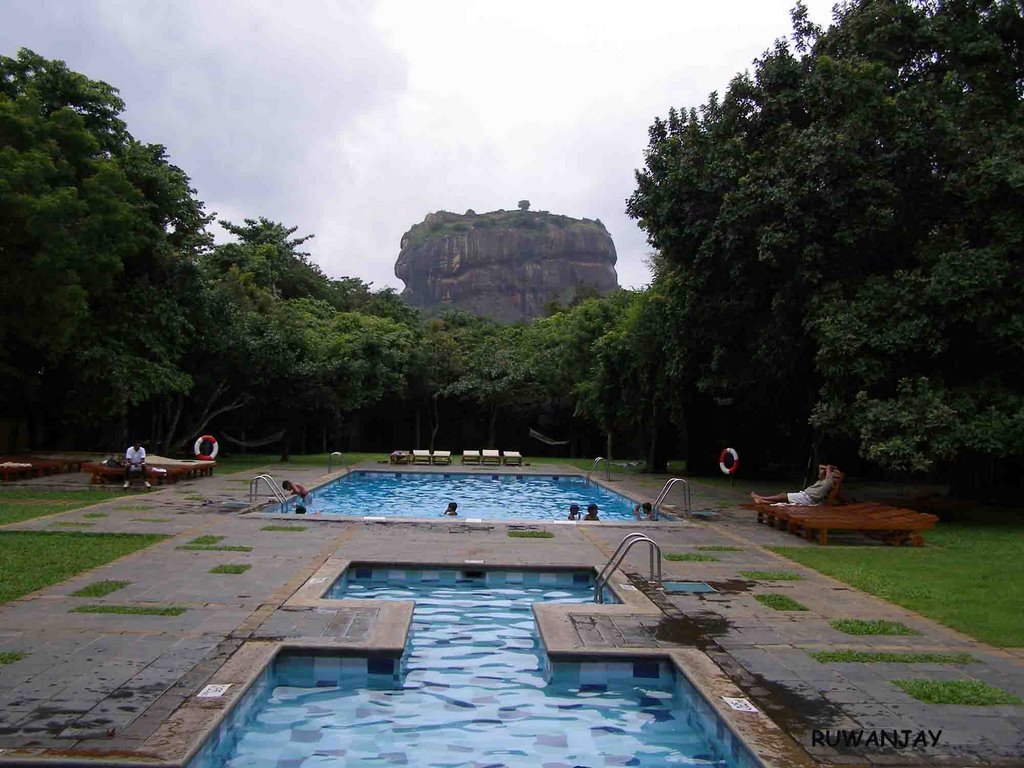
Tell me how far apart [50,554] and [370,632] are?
5.04 m

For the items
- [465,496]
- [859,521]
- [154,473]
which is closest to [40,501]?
[154,473]

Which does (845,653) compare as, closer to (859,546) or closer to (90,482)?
(859,546)

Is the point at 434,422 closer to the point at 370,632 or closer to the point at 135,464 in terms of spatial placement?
the point at 135,464

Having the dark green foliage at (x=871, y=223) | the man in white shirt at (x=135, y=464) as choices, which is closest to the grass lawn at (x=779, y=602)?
the dark green foliage at (x=871, y=223)

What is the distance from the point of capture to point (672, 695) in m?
5.98

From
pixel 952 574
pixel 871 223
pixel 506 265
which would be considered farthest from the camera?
pixel 506 265

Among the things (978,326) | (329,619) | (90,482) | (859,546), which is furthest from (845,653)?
(90,482)

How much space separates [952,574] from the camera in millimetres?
9812

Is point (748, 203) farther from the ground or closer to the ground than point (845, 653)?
farther from the ground

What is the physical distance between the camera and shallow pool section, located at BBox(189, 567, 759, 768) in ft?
16.7

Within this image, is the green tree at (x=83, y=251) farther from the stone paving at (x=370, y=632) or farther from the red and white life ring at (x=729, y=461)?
the red and white life ring at (x=729, y=461)

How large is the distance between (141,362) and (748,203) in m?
15.2

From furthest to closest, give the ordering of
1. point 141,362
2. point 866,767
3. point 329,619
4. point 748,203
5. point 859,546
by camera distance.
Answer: point 141,362, point 748,203, point 859,546, point 329,619, point 866,767

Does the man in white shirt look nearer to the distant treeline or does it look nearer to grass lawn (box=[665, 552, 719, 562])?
the distant treeline
